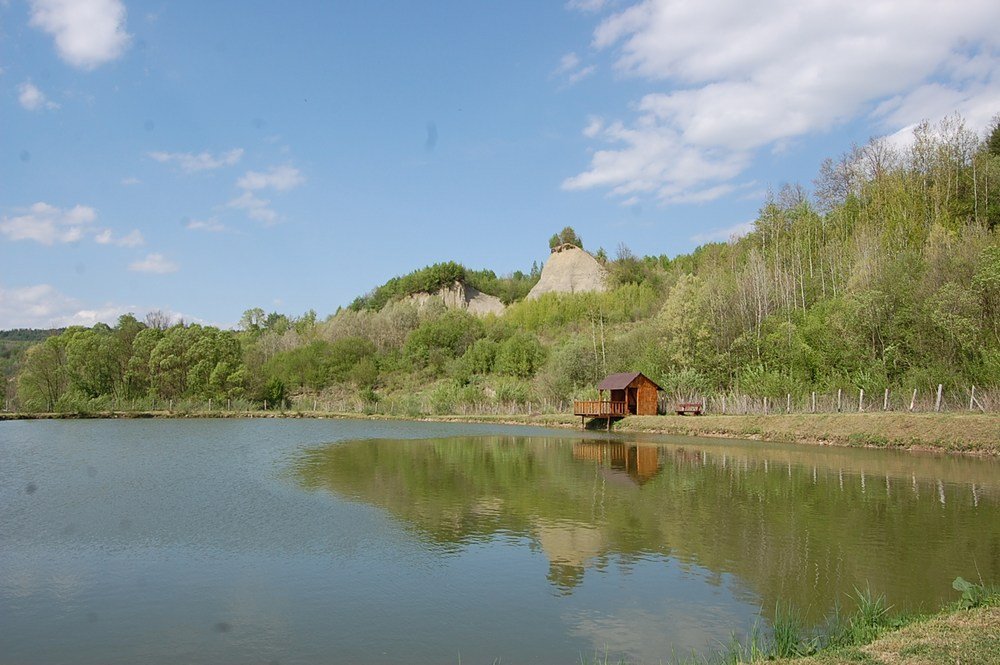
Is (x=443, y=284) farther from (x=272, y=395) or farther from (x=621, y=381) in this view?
(x=621, y=381)

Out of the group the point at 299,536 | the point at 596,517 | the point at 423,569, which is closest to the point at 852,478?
the point at 596,517

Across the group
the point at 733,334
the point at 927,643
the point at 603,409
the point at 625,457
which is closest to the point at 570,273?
the point at 733,334

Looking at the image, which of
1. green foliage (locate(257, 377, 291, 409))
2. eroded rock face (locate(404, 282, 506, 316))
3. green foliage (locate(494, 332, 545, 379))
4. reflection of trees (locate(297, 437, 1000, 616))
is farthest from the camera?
eroded rock face (locate(404, 282, 506, 316))

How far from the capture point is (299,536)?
14398 mm

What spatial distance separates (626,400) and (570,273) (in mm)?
66541

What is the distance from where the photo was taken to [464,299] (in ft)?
393

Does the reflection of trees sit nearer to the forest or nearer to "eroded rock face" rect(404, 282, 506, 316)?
the forest

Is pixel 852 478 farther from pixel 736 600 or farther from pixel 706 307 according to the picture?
pixel 706 307

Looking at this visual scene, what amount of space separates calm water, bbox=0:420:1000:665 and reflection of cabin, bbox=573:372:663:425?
20.6 m

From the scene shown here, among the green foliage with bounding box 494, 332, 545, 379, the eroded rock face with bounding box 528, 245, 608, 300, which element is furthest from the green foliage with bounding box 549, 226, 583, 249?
the green foliage with bounding box 494, 332, 545, 379

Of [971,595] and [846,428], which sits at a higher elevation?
[846,428]

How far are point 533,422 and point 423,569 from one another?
41.0 metres

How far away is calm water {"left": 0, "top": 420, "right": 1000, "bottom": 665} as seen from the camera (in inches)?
348

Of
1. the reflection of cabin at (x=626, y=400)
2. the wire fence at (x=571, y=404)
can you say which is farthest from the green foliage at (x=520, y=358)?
the reflection of cabin at (x=626, y=400)
